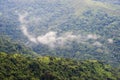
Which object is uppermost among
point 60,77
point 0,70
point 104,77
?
point 0,70

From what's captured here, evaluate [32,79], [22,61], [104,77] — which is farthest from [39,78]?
[104,77]

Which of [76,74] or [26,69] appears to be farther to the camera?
[76,74]

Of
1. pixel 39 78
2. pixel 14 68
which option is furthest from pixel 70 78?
pixel 14 68

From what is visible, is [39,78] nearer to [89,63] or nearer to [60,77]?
[60,77]

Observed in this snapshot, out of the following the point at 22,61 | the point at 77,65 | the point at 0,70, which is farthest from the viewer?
the point at 77,65

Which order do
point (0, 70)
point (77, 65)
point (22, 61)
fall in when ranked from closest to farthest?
Result: 1. point (0, 70)
2. point (22, 61)
3. point (77, 65)

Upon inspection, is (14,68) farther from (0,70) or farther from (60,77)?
(60,77)

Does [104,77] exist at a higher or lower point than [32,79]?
lower
